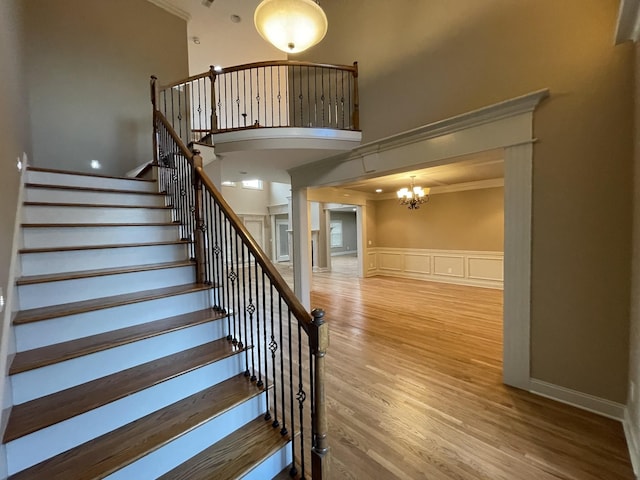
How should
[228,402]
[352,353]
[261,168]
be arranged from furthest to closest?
[261,168]
[352,353]
[228,402]

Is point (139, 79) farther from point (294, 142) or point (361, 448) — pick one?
point (361, 448)

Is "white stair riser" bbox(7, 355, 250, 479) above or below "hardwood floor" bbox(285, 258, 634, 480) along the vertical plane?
above

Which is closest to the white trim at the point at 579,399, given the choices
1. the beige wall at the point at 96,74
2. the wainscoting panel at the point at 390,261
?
the wainscoting panel at the point at 390,261

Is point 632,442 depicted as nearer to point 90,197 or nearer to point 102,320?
point 102,320

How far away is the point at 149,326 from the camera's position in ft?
6.17

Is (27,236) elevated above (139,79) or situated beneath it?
situated beneath

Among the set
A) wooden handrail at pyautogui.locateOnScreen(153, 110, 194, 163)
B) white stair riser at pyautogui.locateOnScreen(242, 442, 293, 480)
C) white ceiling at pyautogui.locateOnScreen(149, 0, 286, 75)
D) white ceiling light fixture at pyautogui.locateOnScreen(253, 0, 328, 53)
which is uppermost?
white ceiling at pyautogui.locateOnScreen(149, 0, 286, 75)

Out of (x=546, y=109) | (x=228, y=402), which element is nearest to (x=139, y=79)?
(x=228, y=402)

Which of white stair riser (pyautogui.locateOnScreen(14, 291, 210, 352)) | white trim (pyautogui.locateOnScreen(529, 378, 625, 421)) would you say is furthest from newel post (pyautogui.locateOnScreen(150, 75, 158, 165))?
white trim (pyautogui.locateOnScreen(529, 378, 625, 421))

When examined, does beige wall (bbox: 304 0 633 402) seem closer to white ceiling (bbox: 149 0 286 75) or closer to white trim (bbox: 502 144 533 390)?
white trim (bbox: 502 144 533 390)

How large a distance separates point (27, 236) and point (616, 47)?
4664 millimetres

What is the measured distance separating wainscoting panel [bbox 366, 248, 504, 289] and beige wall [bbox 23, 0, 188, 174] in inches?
259

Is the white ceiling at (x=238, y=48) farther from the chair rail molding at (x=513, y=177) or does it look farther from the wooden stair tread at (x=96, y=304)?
the wooden stair tread at (x=96, y=304)

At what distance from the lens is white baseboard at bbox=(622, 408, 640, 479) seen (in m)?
1.68
